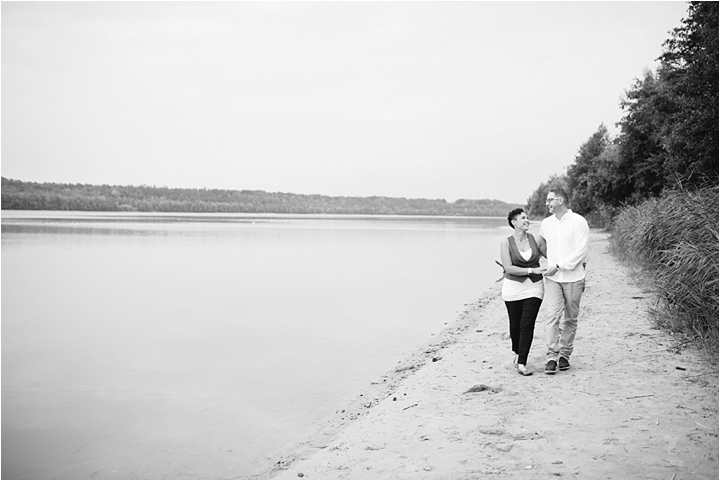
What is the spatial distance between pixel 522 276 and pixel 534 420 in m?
1.66

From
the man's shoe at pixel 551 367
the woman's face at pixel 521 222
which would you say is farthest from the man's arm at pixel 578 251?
the man's shoe at pixel 551 367

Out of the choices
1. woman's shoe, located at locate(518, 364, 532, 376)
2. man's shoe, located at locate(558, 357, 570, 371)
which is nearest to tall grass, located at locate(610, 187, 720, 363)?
man's shoe, located at locate(558, 357, 570, 371)

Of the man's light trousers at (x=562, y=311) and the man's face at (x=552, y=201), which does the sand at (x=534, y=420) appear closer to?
the man's light trousers at (x=562, y=311)

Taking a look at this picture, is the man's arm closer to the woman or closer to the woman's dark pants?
the woman

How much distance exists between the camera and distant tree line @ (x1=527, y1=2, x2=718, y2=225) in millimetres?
17375

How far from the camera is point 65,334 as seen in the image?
12.0 m

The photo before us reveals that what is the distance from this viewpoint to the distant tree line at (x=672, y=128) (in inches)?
684

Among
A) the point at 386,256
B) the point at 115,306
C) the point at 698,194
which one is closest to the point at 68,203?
the point at 386,256

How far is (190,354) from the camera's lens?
1022 centimetres

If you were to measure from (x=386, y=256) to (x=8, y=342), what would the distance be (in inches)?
810

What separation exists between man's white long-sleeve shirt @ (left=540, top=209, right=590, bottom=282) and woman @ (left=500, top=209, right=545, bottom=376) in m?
0.16

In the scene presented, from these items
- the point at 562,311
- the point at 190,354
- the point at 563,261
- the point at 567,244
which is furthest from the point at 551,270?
the point at 190,354

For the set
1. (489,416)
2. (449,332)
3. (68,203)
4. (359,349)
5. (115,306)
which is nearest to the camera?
(489,416)

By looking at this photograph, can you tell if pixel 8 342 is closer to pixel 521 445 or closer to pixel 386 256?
pixel 521 445
